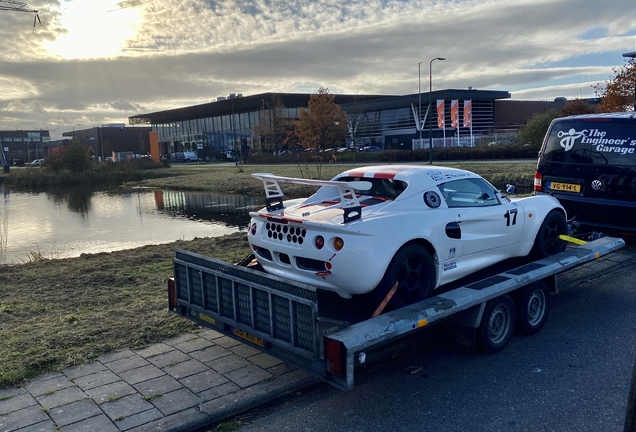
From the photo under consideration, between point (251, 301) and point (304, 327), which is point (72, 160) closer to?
point (251, 301)

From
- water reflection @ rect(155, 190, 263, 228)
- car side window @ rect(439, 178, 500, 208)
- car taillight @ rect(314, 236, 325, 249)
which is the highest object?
car side window @ rect(439, 178, 500, 208)

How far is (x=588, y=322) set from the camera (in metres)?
5.88

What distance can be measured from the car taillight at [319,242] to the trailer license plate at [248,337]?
0.93 metres

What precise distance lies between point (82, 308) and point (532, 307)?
5.22m

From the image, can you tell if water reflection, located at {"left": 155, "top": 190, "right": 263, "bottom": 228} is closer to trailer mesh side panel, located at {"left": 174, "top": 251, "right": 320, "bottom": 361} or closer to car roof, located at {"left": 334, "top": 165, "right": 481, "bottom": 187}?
car roof, located at {"left": 334, "top": 165, "right": 481, "bottom": 187}

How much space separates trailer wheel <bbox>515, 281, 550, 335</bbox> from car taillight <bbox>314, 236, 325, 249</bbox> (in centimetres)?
214

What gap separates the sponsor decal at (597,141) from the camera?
7.98 m

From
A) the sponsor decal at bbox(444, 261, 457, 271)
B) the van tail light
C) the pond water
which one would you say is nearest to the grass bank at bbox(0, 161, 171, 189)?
the pond water

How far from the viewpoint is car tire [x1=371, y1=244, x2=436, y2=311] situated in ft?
15.3

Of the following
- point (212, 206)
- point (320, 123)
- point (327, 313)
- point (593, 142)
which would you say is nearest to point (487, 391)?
point (327, 313)

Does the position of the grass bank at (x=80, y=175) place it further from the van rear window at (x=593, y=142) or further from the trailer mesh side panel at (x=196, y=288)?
the trailer mesh side panel at (x=196, y=288)

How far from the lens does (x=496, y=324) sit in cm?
518

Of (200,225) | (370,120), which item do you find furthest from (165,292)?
(370,120)

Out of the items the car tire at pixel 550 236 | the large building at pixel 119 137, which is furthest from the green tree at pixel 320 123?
the large building at pixel 119 137
